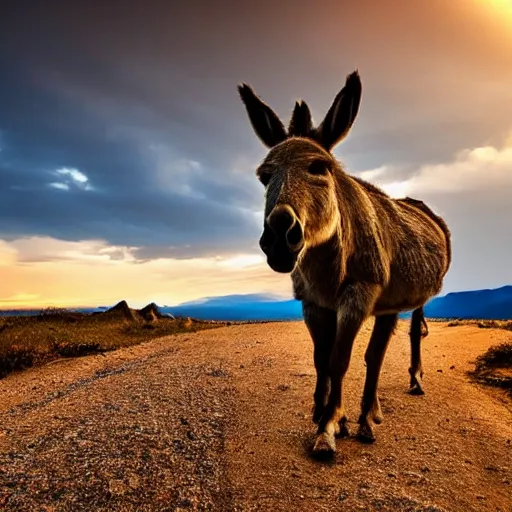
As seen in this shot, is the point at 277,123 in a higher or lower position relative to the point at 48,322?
higher

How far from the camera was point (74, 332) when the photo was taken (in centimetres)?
1336

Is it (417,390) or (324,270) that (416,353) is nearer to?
(417,390)

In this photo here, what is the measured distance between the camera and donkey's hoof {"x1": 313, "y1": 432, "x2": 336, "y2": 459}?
4.32 metres

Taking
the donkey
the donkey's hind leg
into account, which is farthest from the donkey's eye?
the donkey's hind leg

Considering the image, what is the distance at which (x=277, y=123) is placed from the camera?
15.4ft

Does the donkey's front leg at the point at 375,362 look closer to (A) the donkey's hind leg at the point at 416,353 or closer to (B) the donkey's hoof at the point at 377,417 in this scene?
(B) the donkey's hoof at the point at 377,417

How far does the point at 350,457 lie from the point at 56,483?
2.82m

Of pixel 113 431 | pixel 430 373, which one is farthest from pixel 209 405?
pixel 430 373

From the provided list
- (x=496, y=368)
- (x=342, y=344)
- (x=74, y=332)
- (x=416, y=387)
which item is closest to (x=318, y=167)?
(x=342, y=344)

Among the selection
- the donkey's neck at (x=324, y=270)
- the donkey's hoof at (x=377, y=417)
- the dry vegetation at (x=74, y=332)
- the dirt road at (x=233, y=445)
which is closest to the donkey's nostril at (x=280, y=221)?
the donkey's neck at (x=324, y=270)

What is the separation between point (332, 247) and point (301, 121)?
1406 mm

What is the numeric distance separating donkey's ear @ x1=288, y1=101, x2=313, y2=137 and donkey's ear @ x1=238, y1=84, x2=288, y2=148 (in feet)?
0.36

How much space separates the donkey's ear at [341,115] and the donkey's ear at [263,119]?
44cm

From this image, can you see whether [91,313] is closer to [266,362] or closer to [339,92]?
[266,362]
